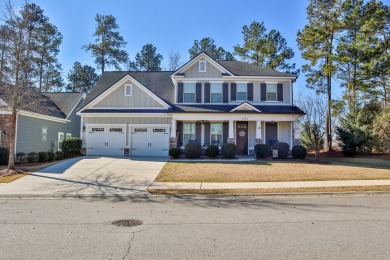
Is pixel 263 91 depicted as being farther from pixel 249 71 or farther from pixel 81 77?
pixel 81 77

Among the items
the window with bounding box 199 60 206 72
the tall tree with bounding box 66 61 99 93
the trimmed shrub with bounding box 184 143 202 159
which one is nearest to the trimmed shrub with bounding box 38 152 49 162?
the trimmed shrub with bounding box 184 143 202 159

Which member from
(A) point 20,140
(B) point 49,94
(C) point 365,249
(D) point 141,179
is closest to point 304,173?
(D) point 141,179

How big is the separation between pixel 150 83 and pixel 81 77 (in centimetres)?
2247

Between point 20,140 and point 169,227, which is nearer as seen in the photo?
point 169,227

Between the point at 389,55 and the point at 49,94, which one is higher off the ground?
the point at 389,55

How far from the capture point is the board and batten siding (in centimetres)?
2242

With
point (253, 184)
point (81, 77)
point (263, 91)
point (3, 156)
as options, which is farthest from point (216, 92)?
point (81, 77)

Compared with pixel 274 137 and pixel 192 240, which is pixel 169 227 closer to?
pixel 192 240

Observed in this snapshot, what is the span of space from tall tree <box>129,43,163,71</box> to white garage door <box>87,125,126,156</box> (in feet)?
83.1

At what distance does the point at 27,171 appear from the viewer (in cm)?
1446

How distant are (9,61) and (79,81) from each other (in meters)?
31.1

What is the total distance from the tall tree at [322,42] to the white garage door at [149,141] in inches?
588

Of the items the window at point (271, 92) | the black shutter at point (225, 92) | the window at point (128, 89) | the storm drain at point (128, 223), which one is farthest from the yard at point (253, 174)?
the window at point (271, 92)

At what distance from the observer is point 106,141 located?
22.0 meters
